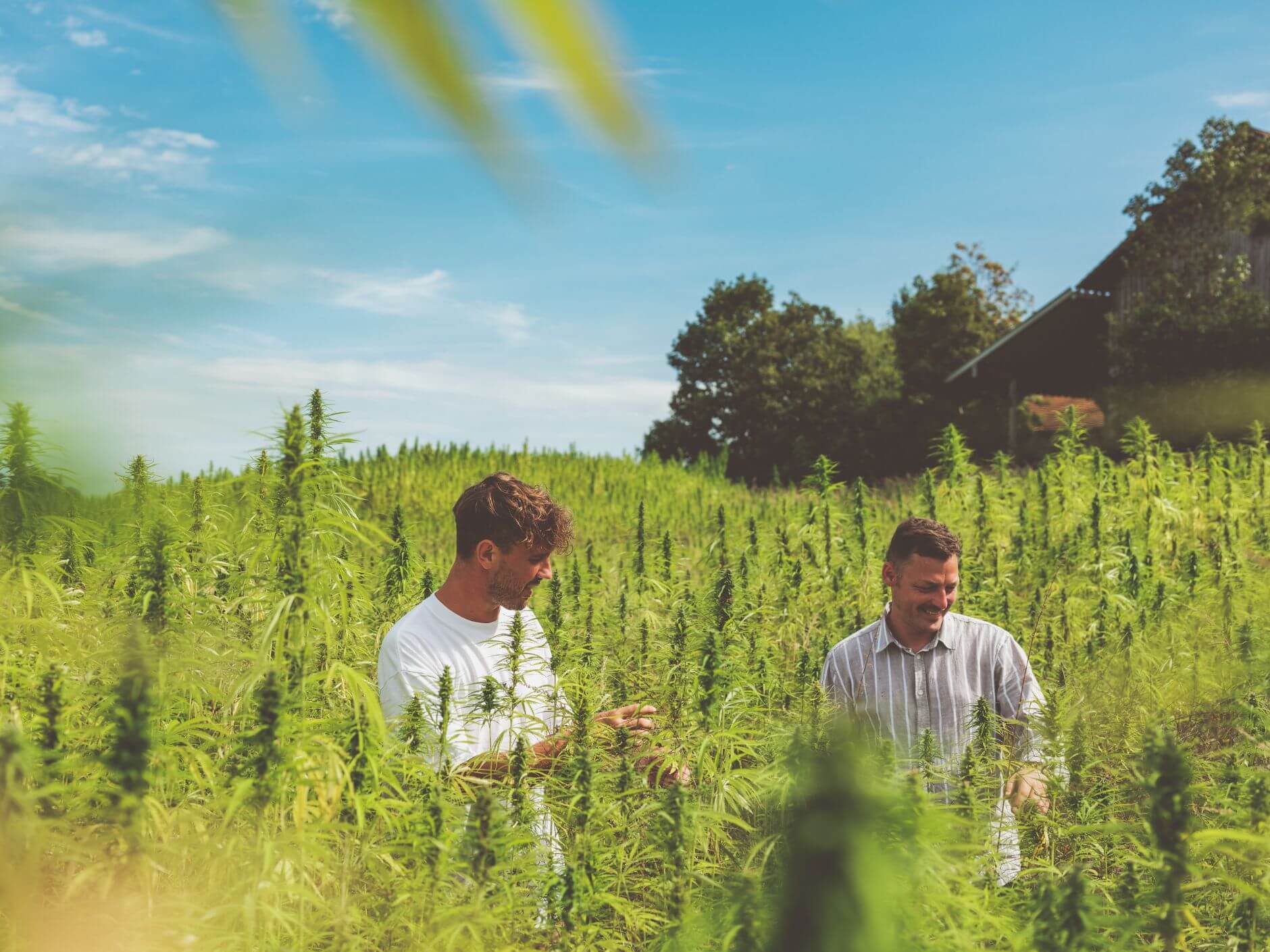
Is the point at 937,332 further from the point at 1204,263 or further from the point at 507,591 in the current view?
the point at 507,591

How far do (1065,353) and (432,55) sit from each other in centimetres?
2994

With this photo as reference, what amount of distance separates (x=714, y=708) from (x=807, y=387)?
3147 cm

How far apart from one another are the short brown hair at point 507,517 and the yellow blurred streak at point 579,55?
312 cm

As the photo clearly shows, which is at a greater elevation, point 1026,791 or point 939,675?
point 939,675

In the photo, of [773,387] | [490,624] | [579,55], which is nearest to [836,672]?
[490,624]

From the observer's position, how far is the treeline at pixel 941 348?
21531 mm

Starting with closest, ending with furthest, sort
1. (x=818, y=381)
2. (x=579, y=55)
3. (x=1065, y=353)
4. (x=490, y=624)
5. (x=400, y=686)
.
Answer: (x=579, y=55) < (x=400, y=686) < (x=490, y=624) < (x=1065, y=353) < (x=818, y=381)

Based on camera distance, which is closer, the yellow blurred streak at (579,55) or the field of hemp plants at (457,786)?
the yellow blurred streak at (579,55)

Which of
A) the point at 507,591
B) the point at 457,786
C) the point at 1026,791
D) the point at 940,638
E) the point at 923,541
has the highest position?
the point at 923,541

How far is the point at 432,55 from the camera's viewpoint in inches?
12.6

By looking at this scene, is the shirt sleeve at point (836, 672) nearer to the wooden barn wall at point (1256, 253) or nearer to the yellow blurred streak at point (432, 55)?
the yellow blurred streak at point (432, 55)

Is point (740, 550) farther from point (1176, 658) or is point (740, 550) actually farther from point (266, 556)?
point (266, 556)

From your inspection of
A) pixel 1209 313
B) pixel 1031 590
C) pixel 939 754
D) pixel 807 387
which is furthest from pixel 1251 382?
pixel 939 754

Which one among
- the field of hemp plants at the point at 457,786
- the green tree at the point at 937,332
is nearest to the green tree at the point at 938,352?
the green tree at the point at 937,332
